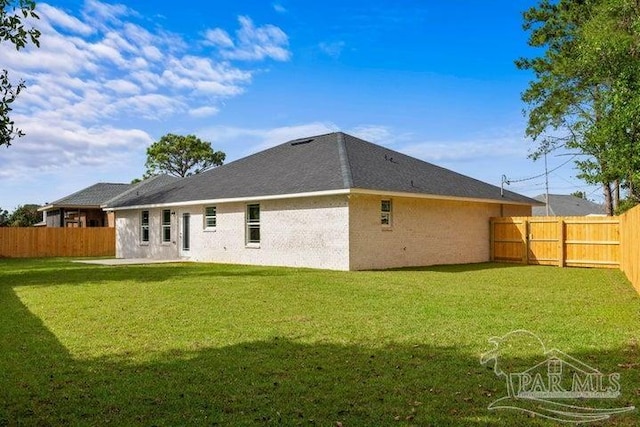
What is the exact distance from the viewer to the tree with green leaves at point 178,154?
195ft

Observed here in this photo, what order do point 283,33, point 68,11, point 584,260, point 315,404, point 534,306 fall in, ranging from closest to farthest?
point 315,404, point 534,306, point 68,11, point 283,33, point 584,260

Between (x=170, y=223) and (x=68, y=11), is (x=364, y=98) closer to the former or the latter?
(x=170, y=223)

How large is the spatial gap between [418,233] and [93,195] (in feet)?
96.1

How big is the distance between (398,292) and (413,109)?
1540 centimetres

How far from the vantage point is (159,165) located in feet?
198

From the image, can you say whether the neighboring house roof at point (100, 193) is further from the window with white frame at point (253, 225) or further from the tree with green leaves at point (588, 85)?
the tree with green leaves at point (588, 85)

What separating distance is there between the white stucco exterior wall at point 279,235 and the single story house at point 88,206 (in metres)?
15.2

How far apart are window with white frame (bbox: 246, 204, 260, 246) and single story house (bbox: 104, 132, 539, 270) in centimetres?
4

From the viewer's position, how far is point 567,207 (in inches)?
2114

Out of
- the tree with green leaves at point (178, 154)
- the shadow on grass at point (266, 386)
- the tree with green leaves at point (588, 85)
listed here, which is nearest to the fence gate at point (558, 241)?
the tree with green leaves at point (588, 85)

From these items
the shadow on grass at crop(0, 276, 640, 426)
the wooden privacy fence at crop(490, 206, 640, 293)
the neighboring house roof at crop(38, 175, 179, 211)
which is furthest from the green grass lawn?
the neighboring house roof at crop(38, 175, 179, 211)

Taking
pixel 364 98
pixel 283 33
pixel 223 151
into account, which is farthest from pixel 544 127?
pixel 223 151

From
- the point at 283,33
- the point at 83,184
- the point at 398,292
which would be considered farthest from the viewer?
the point at 83,184

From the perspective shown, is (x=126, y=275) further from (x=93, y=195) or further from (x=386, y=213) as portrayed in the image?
(x=93, y=195)
